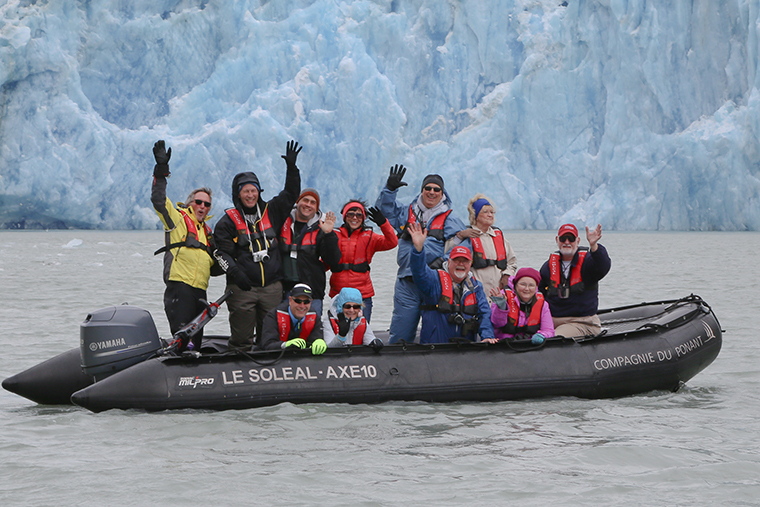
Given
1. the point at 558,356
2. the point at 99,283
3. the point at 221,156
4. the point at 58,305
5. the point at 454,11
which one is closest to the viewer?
the point at 558,356

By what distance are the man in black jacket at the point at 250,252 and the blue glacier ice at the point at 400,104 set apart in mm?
19766

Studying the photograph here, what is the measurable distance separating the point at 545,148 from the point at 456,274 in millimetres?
23758

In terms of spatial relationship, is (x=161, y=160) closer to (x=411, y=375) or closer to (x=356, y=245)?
(x=356, y=245)

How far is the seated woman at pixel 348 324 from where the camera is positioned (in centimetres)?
506

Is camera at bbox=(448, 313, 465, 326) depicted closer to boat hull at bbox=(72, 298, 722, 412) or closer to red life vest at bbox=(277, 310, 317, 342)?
boat hull at bbox=(72, 298, 722, 412)

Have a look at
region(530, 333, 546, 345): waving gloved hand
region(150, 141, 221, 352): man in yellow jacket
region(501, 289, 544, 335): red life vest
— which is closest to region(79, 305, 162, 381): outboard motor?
region(150, 141, 221, 352): man in yellow jacket

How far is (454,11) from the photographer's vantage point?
2753 cm

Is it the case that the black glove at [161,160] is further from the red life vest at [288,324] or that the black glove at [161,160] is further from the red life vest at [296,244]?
the red life vest at [288,324]

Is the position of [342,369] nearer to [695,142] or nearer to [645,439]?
[645,439]

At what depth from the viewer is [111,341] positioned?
16.1 ft

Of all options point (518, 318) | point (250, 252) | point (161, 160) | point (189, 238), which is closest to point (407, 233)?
point (518, 318)

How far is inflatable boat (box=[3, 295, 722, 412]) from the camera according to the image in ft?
15.9

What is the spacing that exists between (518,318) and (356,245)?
1.29 meters

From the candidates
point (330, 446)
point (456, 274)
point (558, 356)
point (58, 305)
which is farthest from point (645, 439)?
point (58, 305)
